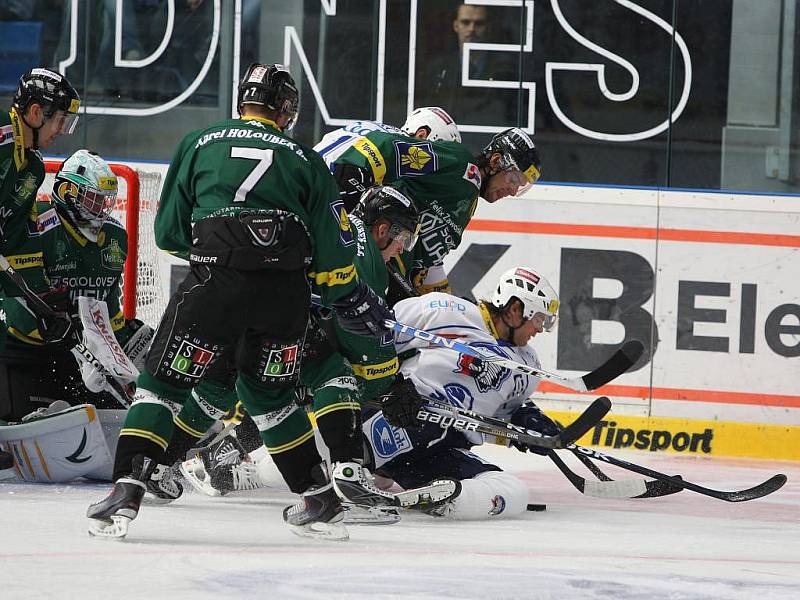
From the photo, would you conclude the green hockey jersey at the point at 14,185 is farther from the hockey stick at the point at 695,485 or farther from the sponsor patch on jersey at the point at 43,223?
the hockey stick at the point at 695,485

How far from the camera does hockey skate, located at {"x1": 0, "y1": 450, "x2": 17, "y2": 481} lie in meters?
4.28

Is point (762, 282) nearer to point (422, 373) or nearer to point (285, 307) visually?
point (422, 373)

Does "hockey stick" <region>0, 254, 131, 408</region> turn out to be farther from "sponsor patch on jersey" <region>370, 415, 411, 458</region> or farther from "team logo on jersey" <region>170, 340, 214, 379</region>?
"team logo on jersey" <region>170, 340, 214, 379</region>

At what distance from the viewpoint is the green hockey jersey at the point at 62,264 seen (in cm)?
449

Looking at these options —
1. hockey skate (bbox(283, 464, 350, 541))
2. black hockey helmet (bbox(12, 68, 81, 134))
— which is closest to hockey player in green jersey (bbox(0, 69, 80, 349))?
black hockey helmet (bbox(12, 68, 81, 134))

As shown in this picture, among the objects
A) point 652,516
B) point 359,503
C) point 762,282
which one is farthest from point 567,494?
point 762,282

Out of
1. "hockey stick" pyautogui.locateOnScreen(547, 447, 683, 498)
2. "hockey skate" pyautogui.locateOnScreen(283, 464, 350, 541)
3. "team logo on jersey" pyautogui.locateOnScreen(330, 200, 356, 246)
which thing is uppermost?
"team logo on jersey" pyautogui.locateOnScreen(330, 200, 356, 246)

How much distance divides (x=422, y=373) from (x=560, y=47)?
8.45 ft

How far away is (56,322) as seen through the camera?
4.47m

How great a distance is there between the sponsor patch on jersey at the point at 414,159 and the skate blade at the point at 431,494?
117cm

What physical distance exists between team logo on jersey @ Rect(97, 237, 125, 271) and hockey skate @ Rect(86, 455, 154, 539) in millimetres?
1555

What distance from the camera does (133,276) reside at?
6.05 m

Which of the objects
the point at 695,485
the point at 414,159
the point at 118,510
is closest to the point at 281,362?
the point at 118,510

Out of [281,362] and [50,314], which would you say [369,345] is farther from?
[50,314]
